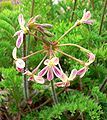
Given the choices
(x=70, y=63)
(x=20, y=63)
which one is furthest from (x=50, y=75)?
(x=70, y=63)

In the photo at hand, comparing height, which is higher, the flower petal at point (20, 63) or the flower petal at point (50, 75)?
the flower petal at point (20, 63)

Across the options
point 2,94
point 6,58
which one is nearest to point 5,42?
point 6,58

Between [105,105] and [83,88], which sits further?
[83,88]

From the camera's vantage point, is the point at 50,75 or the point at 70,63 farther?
the point at 70,63

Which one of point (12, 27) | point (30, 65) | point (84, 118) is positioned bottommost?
point (84, 118)

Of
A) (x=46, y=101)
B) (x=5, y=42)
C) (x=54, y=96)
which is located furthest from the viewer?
(x=5, y=42)

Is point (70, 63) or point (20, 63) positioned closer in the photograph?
point (20, 63)

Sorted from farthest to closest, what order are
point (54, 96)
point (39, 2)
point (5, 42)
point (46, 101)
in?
point (39, 2), point (5, 42), point (46, 101), point (54, 96)

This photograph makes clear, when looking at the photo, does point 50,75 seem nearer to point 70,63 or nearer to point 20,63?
point 20,63

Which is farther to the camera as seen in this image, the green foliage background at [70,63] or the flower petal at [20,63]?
the green foliage background at [70,63]

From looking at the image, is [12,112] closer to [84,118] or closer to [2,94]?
[2,94]

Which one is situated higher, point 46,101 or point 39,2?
point 39,2
